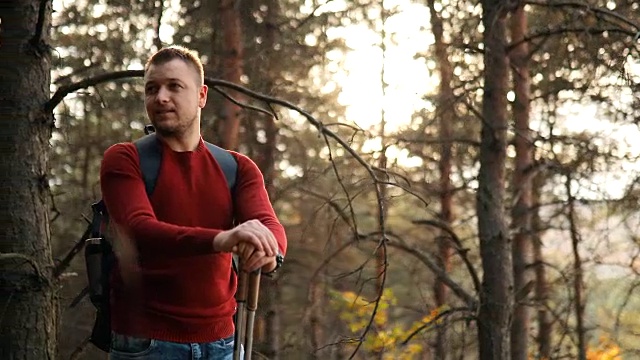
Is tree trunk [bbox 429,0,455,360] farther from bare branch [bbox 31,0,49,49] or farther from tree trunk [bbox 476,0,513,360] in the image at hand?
bare branch [bbox 31,0,49,49]

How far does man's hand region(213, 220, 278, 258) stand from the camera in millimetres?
2756

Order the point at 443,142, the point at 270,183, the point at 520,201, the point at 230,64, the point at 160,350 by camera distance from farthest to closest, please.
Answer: the point at 520,201
the point at 270,183
the point at 230,64
the point at 443,142
the point at 160,350

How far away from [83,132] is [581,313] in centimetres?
679

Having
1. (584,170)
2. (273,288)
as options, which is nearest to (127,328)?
(584,170)

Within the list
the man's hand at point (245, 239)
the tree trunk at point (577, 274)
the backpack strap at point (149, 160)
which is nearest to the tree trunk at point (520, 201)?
the tree trunk at point (577, 274)

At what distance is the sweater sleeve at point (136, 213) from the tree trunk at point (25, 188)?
1437 millimetres

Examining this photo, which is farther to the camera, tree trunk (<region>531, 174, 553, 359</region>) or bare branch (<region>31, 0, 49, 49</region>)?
tree trunk (<region>531, 174, 553, 359</region>)

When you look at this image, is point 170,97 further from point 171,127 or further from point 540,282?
point 540,282

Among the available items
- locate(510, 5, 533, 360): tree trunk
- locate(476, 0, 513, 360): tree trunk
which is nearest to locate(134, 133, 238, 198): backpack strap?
locate(476, 0, 513, 360): tree trunk

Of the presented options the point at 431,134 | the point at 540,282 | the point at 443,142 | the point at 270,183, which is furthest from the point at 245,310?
the point at 540,282

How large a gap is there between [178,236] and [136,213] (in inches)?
5.9

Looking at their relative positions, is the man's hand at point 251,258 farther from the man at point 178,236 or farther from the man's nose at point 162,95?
the man's nose at point 162,95

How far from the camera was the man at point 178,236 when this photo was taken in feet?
9.23

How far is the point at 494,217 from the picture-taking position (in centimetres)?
841
